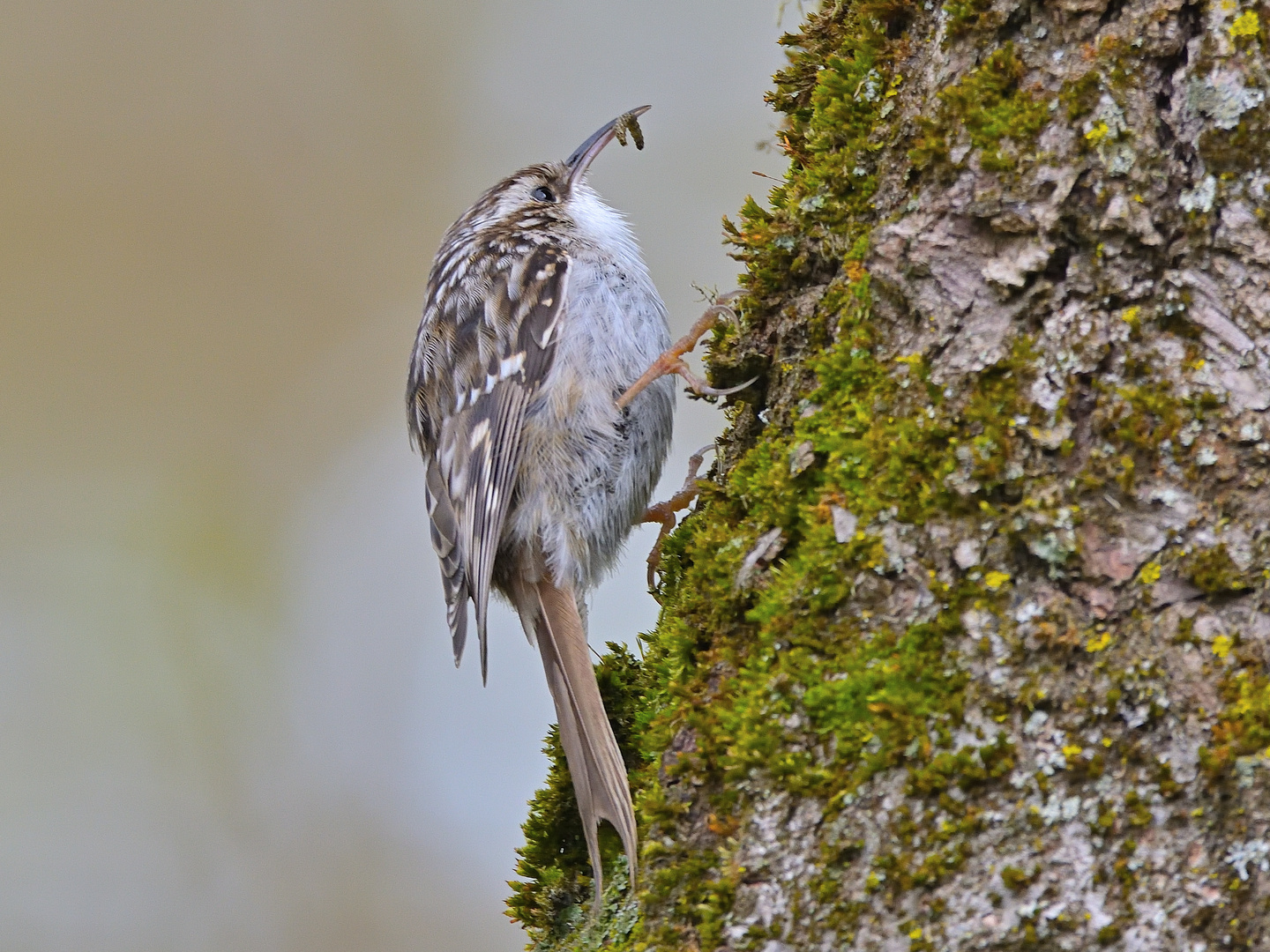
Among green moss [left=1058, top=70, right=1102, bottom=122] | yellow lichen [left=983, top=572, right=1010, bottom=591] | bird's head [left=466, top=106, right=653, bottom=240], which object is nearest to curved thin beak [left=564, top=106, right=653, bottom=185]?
bird's head [left=466, top=106, right=653, bottom=240]

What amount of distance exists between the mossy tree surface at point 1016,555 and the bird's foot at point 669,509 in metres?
0.70

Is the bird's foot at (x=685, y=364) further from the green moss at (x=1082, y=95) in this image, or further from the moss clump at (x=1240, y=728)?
the moss clump at (x=1240, y=728)

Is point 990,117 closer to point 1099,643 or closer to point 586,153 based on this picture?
point 1099,643

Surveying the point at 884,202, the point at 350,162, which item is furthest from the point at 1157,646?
the point at 350,162

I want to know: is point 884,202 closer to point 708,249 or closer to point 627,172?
point 708,249

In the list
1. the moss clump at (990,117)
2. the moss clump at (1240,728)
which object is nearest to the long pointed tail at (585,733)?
the moss clump at (1240,728)

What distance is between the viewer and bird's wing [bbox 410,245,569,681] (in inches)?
112

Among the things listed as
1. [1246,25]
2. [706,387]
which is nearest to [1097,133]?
[1246,25]

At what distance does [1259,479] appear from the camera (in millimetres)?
1422

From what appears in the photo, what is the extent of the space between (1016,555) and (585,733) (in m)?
0.98

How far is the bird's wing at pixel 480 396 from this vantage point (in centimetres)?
286

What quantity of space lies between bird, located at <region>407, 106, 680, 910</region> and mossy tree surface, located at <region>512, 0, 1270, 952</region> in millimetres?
950

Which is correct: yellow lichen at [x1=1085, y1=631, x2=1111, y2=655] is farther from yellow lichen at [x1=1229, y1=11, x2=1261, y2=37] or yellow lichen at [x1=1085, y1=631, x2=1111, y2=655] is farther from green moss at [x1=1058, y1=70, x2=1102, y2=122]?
yellow lichen at [x1=1229, y1=11, x2=1261, y2=37]

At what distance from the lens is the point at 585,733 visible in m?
2.15
